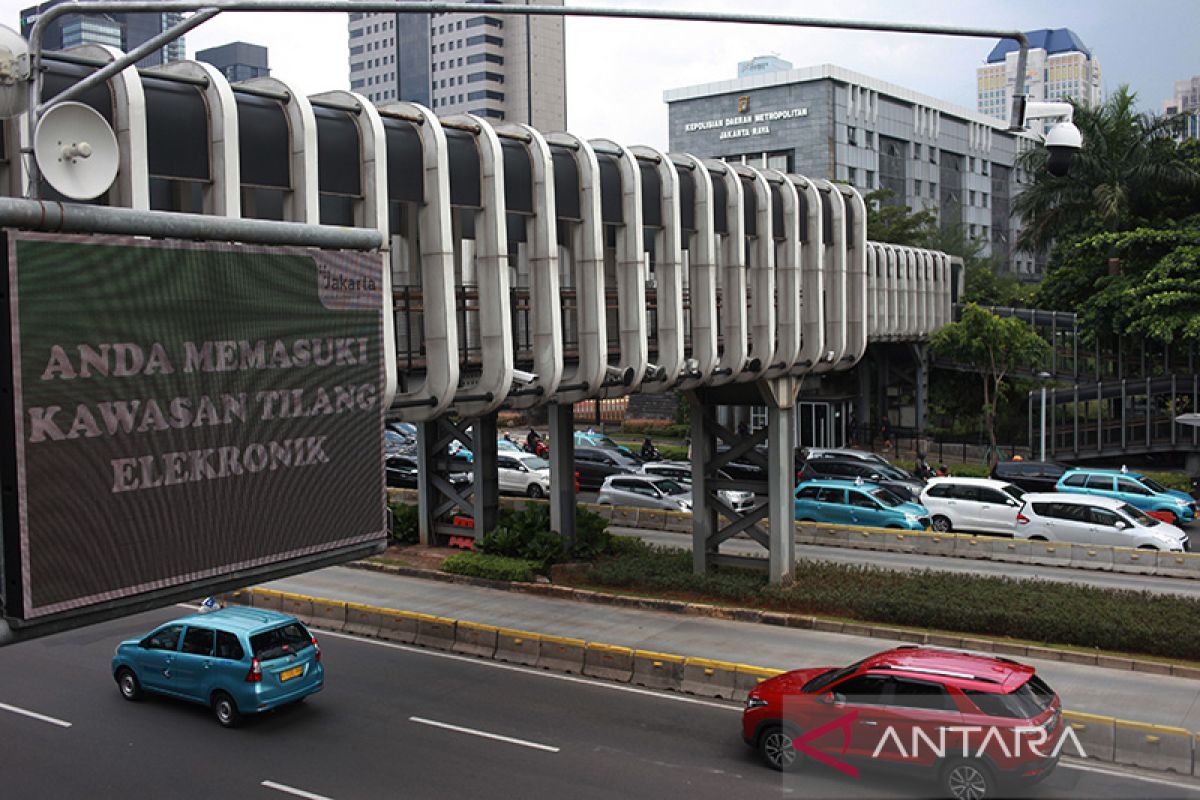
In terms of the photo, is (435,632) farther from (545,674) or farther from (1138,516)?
(1138,516)

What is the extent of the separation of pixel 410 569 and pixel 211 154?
49.9 ft

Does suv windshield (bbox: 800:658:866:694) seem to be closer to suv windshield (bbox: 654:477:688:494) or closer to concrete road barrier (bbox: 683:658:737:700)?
concrete road barrier (bbox: 683:658:737:700)

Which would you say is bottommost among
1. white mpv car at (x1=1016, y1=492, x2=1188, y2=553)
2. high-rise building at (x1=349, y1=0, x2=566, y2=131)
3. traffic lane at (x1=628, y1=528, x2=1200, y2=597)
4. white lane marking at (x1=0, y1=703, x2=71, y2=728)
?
white lane marking at (x1=0, y1=703, x2=71, y2=728)

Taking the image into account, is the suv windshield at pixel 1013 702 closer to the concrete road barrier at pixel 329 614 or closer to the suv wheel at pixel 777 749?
the suv wheel at pixel 777 749

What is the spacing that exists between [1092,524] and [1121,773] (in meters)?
14.9

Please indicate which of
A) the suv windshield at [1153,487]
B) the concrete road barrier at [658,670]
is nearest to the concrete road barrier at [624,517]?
the suv windshield at [1153,487]

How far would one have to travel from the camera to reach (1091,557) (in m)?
27.1

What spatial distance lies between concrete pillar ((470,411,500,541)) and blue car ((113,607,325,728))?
10.8 meters

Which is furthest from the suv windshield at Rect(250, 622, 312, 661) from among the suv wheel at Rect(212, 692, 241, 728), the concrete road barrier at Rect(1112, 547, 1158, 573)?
the concrete road barrier at Rect(1112, 547, 1158, 573)

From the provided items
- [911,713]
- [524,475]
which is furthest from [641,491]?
[911,713]

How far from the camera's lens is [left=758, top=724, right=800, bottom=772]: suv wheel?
1466 cm

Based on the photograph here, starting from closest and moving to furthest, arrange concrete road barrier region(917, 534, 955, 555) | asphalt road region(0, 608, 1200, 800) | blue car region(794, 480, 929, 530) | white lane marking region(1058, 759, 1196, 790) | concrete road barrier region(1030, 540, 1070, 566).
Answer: white lane marking region(1058, 759, 1196, 790) → asphalt road region(0, 608, 1200, 800) → concrete road barrier region(1030, 540, 1070, 566) → concrete road barrier region(917, 534, 955, 555) → blue car region(794, 480, 929, 530)

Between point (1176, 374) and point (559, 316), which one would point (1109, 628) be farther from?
point (1176, 374)

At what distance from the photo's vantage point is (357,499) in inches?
452
